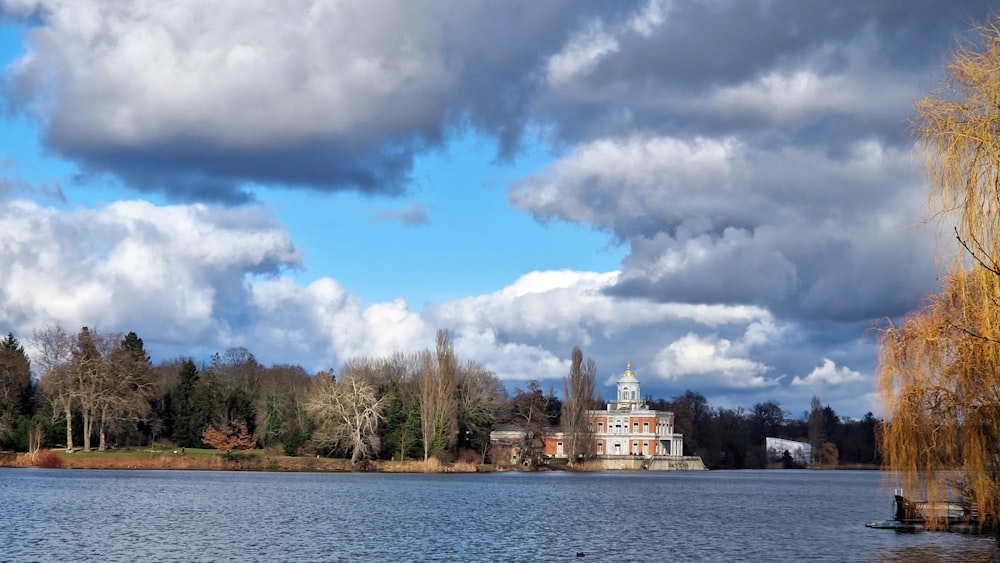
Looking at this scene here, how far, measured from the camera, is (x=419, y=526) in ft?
146

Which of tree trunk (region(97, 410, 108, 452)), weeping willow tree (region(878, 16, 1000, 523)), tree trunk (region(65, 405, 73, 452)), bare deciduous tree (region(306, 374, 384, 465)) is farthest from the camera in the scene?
tree trunk (region(97, 410, 108, 452))

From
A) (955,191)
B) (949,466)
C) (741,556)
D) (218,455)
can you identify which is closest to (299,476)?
(218,455)

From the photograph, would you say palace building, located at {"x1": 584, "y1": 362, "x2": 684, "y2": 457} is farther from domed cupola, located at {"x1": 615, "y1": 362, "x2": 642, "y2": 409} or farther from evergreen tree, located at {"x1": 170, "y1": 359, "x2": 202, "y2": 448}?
evergreen tree, located at {"x1": 170, "y1": 359, "x2": 202, "y2": 448}

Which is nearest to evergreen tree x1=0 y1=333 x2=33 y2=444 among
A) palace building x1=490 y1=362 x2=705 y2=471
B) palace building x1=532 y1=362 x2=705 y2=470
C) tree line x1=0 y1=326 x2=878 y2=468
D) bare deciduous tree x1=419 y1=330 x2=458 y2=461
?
tree line x1=0 y1=326 x2=878 y2=468

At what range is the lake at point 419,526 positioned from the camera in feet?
114

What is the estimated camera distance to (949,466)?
33.2 m

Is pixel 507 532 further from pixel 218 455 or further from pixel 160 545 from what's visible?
pixel 218 455

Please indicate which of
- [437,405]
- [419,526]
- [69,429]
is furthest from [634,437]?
[419,526]

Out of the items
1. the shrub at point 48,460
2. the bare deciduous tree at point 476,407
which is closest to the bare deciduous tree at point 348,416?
the bare deciduous tree at point 476,407

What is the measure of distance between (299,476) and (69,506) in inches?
1678

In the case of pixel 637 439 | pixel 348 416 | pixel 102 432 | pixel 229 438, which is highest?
pixel 348 416

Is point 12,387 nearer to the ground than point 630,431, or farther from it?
farther from it

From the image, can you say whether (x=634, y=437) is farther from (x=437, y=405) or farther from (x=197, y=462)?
(x=197, y=462)

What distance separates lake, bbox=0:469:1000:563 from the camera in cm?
3462
